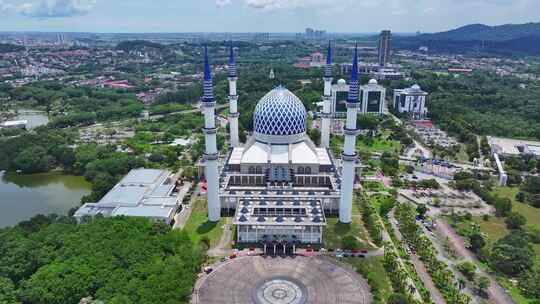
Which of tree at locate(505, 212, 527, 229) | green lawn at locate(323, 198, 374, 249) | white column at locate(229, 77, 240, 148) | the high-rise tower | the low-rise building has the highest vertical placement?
the high-rise tower

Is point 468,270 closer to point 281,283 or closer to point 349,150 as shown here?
point 349,150

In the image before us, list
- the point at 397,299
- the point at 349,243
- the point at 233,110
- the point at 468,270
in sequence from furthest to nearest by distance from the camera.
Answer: the point at 233,110
the point at 349,243
the point at 468,270
the point at 397,299

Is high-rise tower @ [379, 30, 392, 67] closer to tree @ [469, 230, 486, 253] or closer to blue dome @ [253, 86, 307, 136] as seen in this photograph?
blue dome @ [253, 86, 307, 136]

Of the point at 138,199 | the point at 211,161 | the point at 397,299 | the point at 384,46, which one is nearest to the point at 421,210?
the point at 397,299

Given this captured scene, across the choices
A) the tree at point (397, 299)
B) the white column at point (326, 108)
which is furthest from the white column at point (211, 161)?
the white column at point (326, 108)

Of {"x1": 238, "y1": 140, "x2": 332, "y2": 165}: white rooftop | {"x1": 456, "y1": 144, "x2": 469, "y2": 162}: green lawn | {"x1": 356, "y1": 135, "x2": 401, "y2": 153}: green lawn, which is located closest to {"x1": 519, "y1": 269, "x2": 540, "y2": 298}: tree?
{"x1": 238, "y1": 140, "x2": 332, "y2": 165}: white rooftop

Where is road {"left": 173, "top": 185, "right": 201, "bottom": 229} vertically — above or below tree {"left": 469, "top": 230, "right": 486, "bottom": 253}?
below

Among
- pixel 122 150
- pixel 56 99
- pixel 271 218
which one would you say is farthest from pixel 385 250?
pixel 56 99
